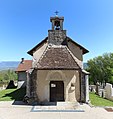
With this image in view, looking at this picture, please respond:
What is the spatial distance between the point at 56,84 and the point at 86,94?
3.60 metres

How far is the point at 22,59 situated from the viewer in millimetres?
42938

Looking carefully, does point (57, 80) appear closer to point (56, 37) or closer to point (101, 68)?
point (56, 37)

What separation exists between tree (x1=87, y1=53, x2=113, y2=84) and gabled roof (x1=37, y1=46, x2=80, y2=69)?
3758cm

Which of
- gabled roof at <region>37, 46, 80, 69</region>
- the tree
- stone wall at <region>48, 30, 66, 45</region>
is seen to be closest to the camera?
gabled roof at <region>37, 46, 80, 69</region>

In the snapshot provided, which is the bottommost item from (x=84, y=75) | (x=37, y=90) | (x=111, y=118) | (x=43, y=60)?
(x=111, y=118)

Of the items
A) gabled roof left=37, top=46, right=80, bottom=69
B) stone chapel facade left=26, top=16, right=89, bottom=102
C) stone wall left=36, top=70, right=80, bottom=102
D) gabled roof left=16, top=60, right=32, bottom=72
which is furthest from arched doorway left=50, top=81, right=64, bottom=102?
gabled roof left=16, top=60, right=32, bottom=72

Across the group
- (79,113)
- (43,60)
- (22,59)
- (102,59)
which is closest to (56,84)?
(43,60)

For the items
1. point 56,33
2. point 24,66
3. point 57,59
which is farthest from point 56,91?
point 24,66

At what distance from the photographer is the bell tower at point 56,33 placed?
71.8 feet

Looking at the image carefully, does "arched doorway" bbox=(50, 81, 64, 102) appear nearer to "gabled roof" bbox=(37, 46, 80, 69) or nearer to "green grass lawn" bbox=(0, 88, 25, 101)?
"gabled roof" bbox=(37, 46, 80, 69)

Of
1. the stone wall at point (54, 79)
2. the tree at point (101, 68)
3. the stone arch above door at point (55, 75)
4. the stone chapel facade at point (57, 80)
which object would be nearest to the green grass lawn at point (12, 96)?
the stone chapel facade at point (57, 80)

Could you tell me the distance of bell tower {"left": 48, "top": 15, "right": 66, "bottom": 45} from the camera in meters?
21.9

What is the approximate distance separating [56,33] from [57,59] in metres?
4.20

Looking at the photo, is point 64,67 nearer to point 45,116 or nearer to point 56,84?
point 56,84
